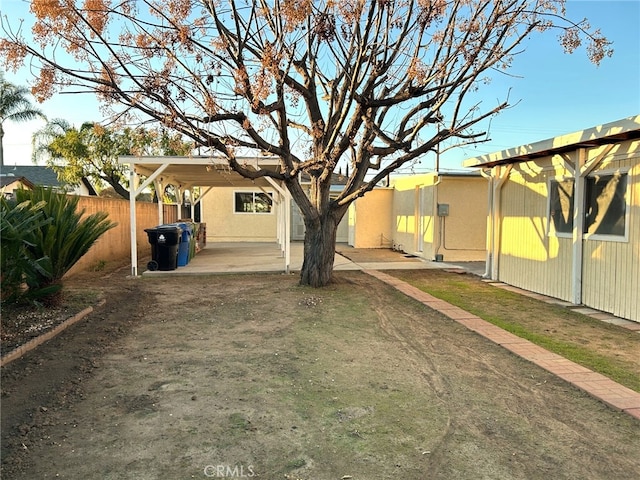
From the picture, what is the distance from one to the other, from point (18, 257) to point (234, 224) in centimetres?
1590

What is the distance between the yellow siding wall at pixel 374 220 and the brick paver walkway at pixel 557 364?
1054 centimetres

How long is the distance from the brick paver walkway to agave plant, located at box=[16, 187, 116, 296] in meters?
5.36

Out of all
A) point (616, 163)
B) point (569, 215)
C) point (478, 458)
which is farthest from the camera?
point (569, 215)

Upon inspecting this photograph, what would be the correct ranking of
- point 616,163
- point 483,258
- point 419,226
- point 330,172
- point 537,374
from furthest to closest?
1. point 419,226
2. point 483,258
3. point 330,172
4. point 616,163
5. point 537,374

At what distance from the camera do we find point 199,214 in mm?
21938

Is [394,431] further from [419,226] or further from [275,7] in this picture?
[419,226]

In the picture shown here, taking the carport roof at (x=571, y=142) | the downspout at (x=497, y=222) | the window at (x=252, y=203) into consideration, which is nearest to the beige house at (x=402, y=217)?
the window at (x=252, y=203)

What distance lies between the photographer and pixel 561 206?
26.5ft

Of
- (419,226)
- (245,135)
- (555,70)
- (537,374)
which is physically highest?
(555,70)

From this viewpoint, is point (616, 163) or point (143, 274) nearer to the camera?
point (616, 163)

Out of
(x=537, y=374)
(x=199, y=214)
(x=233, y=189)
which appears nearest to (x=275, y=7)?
(x=537, y=374)

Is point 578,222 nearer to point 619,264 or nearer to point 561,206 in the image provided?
point 561,206

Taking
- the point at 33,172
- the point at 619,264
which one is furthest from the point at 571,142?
the point at 33,172

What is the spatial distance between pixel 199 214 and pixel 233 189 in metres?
2.52
